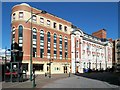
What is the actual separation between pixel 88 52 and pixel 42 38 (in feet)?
82.2

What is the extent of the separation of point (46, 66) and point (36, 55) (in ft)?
14.1

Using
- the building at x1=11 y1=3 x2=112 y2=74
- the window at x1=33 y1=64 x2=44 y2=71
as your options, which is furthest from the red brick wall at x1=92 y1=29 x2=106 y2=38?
the window at x1=33 y1=64 x2=44 y2=71

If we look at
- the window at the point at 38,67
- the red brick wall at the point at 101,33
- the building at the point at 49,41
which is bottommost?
the window at the point at 38,67

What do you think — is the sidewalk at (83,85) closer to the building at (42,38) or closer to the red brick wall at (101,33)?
the building at (42,38)

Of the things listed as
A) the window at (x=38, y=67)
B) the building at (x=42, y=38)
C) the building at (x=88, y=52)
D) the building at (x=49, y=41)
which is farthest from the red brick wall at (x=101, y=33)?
the window at (x=38, y=67)

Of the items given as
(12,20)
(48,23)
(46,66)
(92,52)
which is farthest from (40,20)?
(92,52)

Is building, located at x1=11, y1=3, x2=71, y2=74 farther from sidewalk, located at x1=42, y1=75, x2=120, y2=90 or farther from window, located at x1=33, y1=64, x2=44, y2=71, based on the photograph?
sidewalk, located at x1=42, y1=75, x2=120, y2=90

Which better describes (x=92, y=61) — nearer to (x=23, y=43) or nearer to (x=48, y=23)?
(x=48, y=23)

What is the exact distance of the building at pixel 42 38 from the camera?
163 ft

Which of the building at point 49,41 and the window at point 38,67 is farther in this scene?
the window at point 38,67

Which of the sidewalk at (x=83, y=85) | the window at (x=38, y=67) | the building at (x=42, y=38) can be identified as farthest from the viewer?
the window at (x=38, y=67)

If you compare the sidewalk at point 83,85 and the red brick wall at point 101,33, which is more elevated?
the red brick wall at point 101,33

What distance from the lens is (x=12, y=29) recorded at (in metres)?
51.0

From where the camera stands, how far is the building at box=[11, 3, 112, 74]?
163 feet
